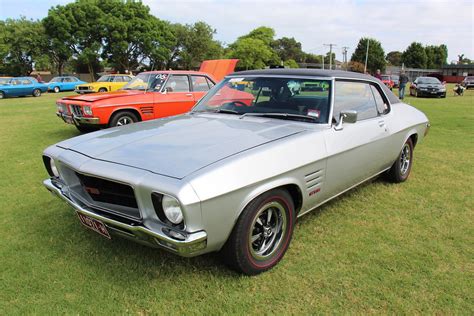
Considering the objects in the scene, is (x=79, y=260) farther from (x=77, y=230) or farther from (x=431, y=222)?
(x=431, y=222)

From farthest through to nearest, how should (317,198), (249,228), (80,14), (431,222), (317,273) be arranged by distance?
(80,14)
(431,222)
(317,198)
(317,273)
(249,228)

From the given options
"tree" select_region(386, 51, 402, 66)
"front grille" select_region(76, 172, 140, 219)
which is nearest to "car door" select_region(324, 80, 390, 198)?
"front grille" select_region(76, 172, 140, 219)

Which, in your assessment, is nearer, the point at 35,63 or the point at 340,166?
the point at 340,166

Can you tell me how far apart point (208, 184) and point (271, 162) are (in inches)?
23.3

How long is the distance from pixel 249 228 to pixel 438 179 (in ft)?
12.2

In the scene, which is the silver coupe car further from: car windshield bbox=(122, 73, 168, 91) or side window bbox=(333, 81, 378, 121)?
car windshield bbox=(122, 73, 168, 91)

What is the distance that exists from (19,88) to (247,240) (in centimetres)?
2518

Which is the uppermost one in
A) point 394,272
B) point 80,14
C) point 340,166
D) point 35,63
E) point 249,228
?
point 80,14

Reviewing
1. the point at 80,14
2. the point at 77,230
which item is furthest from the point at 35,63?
the point at 77,230

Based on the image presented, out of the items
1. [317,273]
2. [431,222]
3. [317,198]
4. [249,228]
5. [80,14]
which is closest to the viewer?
[249,228]

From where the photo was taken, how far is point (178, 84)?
799cm

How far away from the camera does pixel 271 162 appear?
8.39ft

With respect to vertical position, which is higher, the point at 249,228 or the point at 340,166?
the point at 340,166

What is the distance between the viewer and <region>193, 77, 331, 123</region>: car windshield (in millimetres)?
3352
